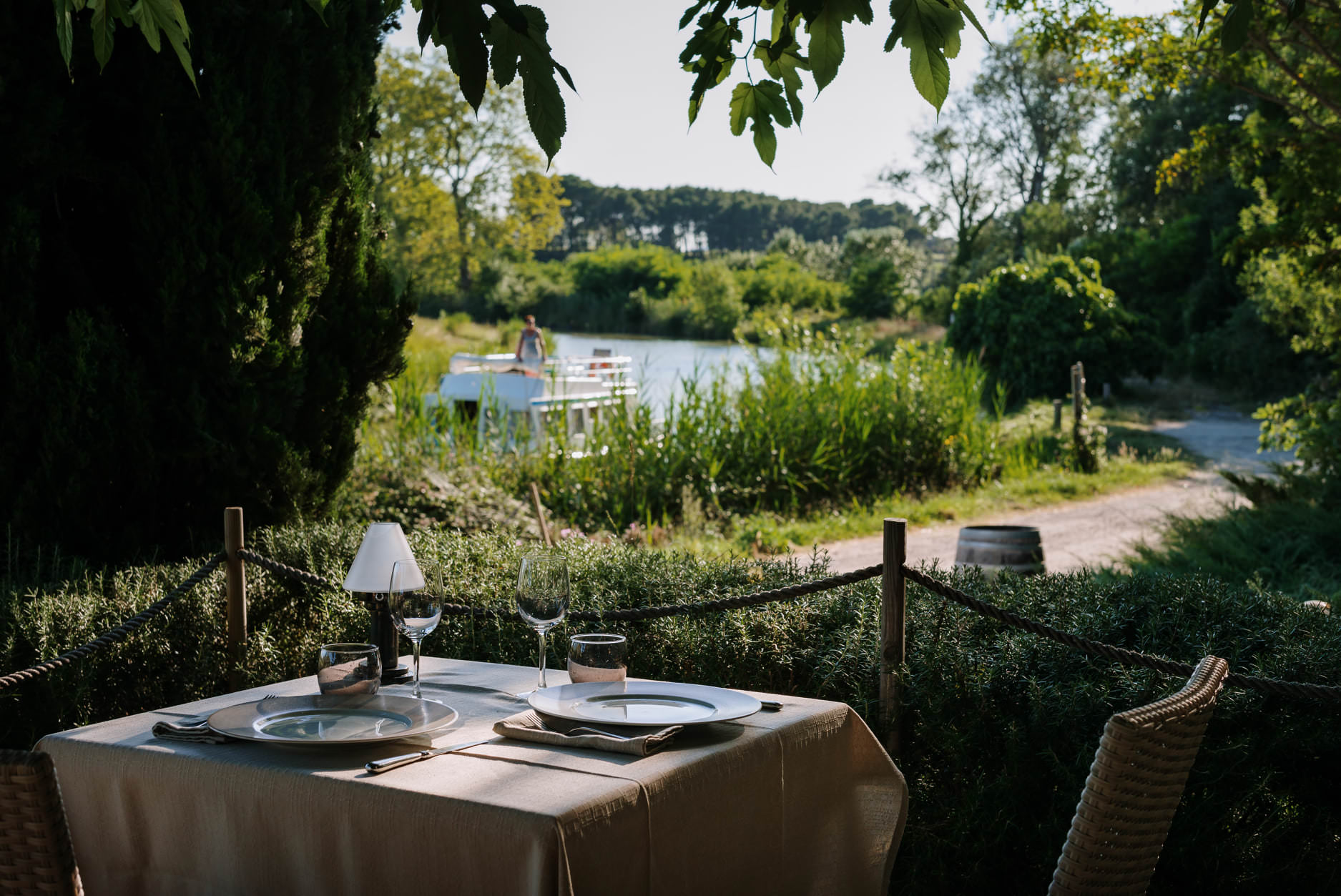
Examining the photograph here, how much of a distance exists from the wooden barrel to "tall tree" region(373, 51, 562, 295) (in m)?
18.9

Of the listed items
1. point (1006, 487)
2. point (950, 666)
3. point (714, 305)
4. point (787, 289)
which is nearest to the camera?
point (950, 666)

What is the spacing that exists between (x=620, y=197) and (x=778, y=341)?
5439 centimetres

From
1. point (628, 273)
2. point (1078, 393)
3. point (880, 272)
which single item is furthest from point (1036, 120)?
point (1078, 393)

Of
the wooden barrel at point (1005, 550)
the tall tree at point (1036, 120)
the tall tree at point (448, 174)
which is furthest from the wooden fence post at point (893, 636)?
the tall tree at point (1036, 120)

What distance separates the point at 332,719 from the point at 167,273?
3.44m

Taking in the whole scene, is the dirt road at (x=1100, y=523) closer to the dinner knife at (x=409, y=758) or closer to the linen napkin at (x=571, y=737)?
the linen napkin at (x=571, y=737)

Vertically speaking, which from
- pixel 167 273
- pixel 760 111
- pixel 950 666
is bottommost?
pixel 950 666

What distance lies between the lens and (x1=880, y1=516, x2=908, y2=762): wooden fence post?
3.25 m

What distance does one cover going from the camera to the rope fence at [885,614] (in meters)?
2.84

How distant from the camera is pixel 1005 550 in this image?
5309 mm

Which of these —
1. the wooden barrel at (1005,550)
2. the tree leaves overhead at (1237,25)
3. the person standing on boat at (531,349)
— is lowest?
the wooden barrel at (1005,550)

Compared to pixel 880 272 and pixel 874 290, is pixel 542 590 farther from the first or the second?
pixel 880 272

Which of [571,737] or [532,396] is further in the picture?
[532,396]

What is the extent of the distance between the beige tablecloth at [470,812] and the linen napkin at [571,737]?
2cm
